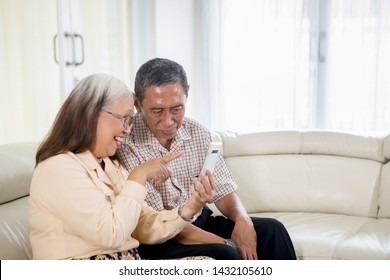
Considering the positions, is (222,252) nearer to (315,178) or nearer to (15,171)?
(15,171)

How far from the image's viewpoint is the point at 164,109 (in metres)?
1.82

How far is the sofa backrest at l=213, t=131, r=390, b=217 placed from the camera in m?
2.68

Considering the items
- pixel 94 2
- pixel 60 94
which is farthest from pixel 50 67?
pixel 94 2

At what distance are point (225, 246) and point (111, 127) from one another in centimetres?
55

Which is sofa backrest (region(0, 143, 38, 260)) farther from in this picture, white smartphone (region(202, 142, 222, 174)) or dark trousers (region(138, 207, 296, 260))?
white smartphone (region(202, 142, 222, 174))

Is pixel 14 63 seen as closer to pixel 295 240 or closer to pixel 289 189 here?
pixel 289 189

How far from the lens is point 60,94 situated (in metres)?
3.27

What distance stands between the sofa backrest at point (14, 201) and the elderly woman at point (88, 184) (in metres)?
0.28

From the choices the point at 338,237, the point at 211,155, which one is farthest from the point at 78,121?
the point at 338,237

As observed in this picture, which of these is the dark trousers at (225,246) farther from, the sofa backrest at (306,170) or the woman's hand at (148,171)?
the sofa backrest at (306,170)

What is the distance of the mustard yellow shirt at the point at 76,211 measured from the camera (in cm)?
133

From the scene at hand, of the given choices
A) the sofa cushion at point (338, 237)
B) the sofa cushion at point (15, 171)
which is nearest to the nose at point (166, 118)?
the sofa cushion at point (15, 171)

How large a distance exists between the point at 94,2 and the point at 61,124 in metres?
2.31
